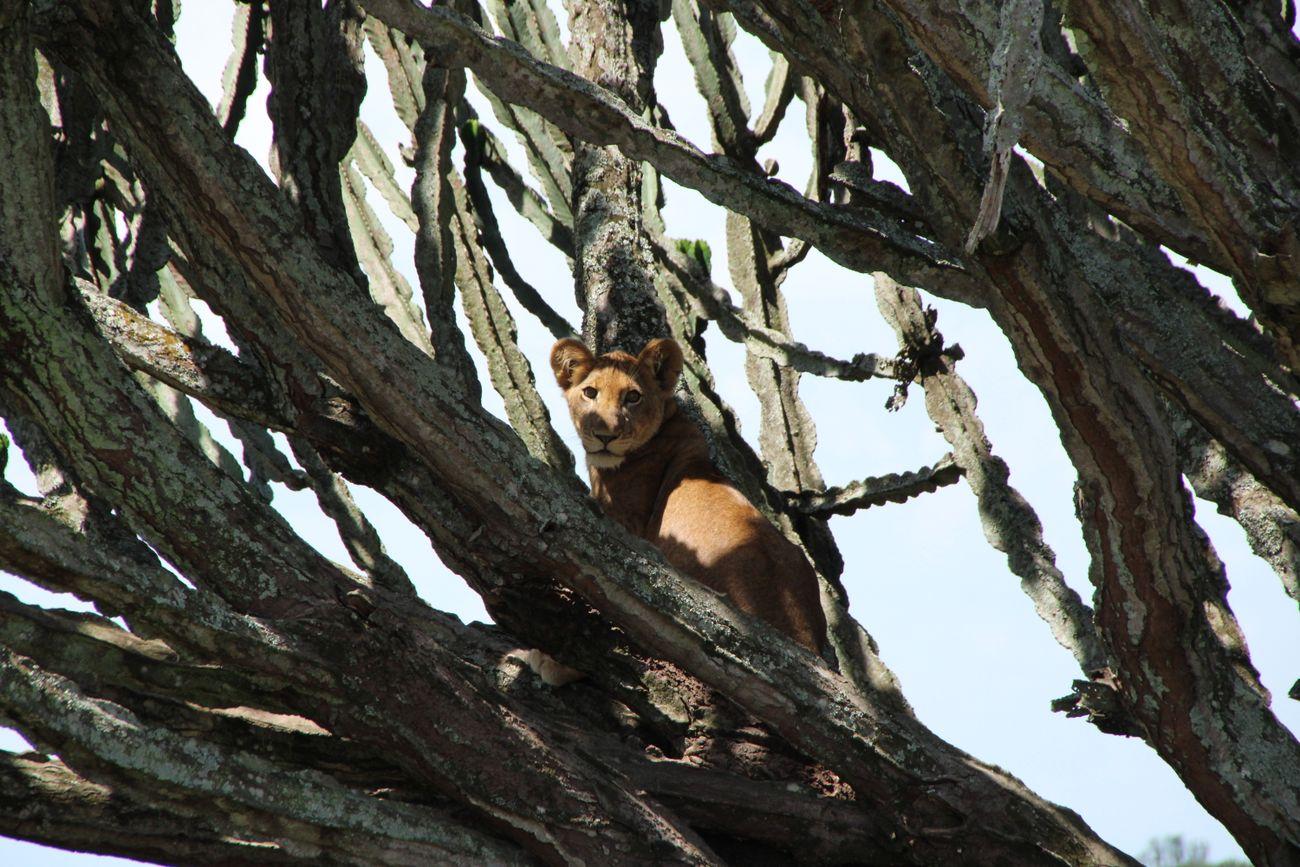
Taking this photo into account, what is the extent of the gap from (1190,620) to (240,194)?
2892mm

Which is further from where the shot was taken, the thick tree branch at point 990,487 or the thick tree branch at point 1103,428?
the thick tree branch at point 990,487

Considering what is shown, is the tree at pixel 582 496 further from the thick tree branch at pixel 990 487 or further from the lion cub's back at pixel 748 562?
the lion cub's back at pixel 748 562

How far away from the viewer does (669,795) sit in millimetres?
3955

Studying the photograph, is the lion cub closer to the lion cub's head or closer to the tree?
the lion cub's head

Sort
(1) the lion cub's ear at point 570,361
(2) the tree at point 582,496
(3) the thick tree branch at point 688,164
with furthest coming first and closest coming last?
(1) the lion cub's ear at point 570,361 < (3) the thick tree branch at point 688,164 < (2) the tree at point 582,496

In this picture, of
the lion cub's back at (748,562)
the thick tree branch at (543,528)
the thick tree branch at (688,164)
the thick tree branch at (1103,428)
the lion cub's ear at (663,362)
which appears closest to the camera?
the thick tree branch at (1103,428)

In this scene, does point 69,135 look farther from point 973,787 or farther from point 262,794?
point 973,787

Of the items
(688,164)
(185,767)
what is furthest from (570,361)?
(185,767)

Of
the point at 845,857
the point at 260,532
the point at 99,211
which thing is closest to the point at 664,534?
the point at 845,857

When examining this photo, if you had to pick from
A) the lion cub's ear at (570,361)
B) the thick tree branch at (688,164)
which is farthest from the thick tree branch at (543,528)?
the lion cub's ear at (570,361)

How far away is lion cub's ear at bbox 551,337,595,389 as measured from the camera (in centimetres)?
648

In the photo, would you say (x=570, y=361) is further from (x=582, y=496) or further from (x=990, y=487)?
(x=582, y=496)

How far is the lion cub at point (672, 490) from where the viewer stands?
527cm

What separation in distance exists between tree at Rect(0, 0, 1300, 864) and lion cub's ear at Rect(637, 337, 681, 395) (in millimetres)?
1884
